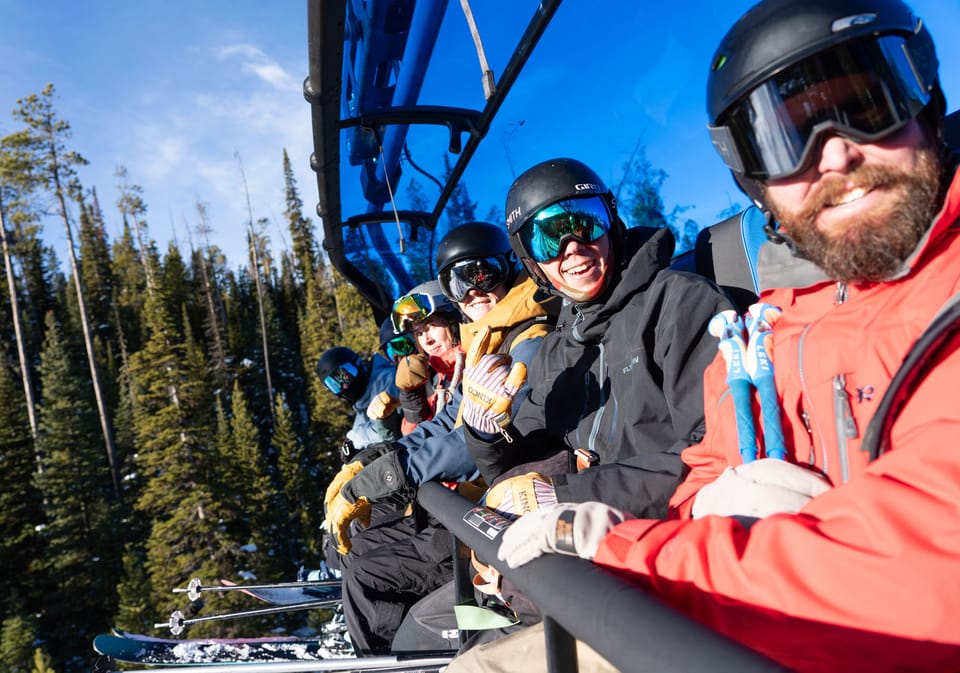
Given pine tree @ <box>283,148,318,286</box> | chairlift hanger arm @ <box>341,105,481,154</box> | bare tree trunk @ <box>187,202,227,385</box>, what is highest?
pine tree @ <box>283,148,318,286</box>

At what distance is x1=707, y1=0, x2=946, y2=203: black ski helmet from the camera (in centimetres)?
135

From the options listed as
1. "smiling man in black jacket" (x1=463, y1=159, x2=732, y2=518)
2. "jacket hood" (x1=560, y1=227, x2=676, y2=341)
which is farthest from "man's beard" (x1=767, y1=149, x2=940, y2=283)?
"jacket hood" (x1=560, y1=227, x2=676, y2=341)

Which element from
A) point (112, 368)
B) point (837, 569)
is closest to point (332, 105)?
point (837, 569)

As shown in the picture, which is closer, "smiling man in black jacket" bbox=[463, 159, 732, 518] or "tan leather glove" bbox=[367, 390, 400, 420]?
"smiling man in black jacket" bbox=[463, 159, 732, 518]

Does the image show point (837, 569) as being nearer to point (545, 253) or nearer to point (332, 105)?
point (545, 253)

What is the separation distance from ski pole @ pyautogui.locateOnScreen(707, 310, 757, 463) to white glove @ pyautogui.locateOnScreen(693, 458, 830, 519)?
0.57 ft

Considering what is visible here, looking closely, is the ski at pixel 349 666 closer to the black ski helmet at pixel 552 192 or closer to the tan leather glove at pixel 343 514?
the tan leather glove at pixel 343 514

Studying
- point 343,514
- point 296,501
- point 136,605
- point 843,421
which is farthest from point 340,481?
point 296,501

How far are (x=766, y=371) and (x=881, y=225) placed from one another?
1.35ft

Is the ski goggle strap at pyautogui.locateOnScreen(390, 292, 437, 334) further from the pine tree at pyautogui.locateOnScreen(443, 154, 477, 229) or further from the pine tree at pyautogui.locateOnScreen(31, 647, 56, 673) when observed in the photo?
the pine tree at pyautogui.locateOnScreen(31, 647, 56, 673)

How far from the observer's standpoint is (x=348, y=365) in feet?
23.7

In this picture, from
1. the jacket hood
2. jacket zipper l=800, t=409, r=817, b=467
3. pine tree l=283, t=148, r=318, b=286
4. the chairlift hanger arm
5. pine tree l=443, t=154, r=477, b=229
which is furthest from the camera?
pine tree l=283, t=148, r=318, b=286

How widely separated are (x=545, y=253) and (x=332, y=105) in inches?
84.2

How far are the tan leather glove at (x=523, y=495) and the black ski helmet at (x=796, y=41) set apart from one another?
113 centimetres
